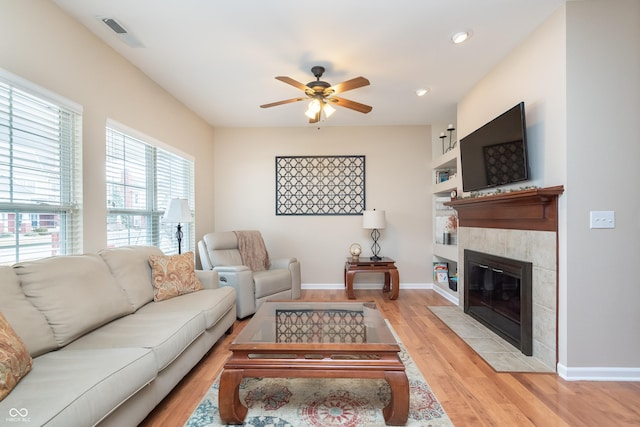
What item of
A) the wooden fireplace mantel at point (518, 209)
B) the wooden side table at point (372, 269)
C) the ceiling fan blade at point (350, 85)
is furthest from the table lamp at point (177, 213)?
the wooden fireplace mantel at point (518, 209)

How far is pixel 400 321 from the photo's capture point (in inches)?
129

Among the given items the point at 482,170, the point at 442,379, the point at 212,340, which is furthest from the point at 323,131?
the point at 442,379

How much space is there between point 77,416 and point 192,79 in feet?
9.97

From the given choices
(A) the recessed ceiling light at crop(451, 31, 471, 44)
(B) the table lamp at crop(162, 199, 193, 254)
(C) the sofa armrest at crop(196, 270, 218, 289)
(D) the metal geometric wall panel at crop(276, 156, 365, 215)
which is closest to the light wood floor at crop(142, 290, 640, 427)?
(C) the sofa armrest at crop(196, 270, 218, 289)

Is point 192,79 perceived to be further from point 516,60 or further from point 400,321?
point 400,321

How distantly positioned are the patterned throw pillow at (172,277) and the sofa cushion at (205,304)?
68 millimetres

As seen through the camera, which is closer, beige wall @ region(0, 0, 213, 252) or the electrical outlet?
beige wall @ region(0, 0, 213, 252)

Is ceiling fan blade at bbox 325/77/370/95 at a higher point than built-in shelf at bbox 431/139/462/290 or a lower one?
higher

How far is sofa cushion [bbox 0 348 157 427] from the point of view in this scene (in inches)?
42.0

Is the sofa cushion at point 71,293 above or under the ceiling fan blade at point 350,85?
under

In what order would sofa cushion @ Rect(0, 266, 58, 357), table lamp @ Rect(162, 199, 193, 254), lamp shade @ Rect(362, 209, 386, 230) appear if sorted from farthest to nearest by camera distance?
lamp shade @ Rect(362, 209, 386, 230) < table lamp @ Rect(162, 199, 193, 254) < sofa cushion @ Rect(0, 266, 58, 357)

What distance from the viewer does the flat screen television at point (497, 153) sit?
2.41m

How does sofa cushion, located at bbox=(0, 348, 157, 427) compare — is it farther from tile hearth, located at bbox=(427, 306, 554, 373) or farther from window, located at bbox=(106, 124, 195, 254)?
tile hearth, located at bbox=(427, 306, 554, 373)

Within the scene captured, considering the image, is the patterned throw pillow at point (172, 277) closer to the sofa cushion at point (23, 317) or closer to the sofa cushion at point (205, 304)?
the sofa cushion at point (205, 304)
